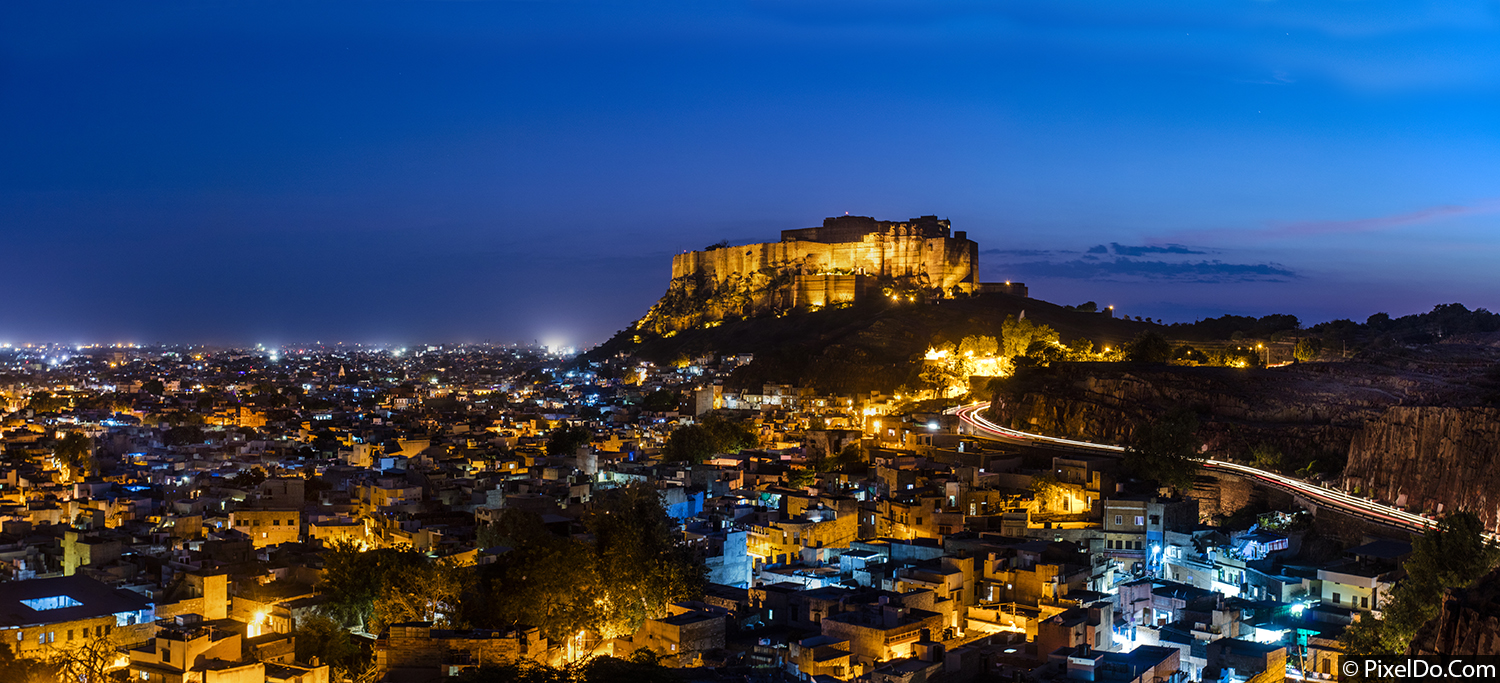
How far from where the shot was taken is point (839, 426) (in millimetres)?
44250

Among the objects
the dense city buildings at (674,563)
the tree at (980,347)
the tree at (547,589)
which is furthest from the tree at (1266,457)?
the tree at (980,347)

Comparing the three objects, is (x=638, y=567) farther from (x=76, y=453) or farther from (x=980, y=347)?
(x=980, y=347)

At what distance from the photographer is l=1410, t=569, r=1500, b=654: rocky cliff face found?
11.5 meters

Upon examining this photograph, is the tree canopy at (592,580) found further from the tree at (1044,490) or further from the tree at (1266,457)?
the tree at (1266,457)

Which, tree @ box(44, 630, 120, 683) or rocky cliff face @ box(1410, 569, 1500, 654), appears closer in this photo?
rocky cliff face @ box(1410, 569, 1500, 654)

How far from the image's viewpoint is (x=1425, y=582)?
61.0ft

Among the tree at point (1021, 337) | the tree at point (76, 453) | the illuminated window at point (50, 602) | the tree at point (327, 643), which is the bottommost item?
the tree at point (327, 643)

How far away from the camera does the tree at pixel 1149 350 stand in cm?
4708

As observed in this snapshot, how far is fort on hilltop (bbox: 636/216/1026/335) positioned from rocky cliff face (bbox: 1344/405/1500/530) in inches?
1890

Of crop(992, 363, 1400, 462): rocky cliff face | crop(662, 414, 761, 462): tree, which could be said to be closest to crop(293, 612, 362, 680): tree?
crop(662, 414, 761, 462): tree

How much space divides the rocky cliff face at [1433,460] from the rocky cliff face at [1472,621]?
1476 cm

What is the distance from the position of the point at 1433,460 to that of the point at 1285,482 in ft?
11.0

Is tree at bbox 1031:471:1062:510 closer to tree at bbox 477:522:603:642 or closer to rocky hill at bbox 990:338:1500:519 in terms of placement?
rocky hill at bbox 990:338:1500:519

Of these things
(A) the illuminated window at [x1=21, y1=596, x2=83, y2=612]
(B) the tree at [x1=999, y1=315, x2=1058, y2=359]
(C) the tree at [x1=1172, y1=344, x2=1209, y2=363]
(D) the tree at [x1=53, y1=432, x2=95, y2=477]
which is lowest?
(D) the tree at [x1=53, y1=432, x2=95, y2=477]
